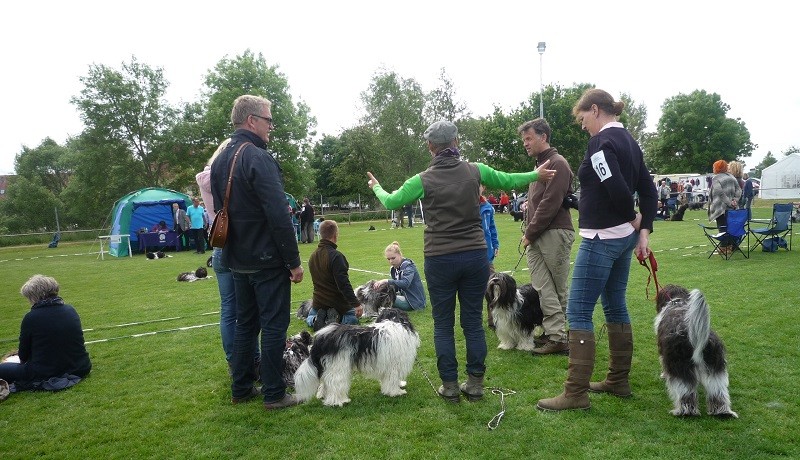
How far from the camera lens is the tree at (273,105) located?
3306cm

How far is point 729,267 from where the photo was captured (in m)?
8.59

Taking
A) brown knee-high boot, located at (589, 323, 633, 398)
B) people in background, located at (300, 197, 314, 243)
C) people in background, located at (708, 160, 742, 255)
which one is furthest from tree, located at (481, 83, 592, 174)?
brown knee-high boot, located at (589, 323, 633, 398)

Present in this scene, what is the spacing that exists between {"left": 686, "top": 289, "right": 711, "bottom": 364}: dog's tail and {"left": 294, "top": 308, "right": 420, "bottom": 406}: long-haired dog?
74.1 inches

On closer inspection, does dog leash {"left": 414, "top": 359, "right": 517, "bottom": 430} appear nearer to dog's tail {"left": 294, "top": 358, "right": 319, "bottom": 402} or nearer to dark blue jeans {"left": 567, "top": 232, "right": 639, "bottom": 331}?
dark blue jeans {"left": 567, "top": 232, "right": 639, "bottom": 331}

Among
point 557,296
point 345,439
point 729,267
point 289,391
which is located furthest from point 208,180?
point 729,267

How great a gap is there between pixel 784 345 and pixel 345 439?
3915 mm

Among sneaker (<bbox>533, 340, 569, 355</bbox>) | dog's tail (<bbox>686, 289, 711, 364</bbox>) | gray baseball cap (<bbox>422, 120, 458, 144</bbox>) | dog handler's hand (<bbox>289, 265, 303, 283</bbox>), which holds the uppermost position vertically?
gray baseball cap (<bbox>422, 120, 458, 144</bbox>)

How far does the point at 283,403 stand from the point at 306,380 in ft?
0.74

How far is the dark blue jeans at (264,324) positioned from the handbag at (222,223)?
0.30 meters

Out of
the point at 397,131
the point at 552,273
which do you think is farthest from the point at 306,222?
the point at 397,131

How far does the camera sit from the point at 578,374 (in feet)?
11.0

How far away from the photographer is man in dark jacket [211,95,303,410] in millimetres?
3438

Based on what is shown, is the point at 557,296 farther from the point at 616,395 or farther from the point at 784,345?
the point at 784,345

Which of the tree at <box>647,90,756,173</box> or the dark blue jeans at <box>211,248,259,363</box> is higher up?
the tree at <box>647,90,756,173</box>
